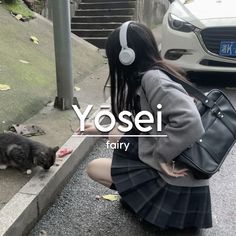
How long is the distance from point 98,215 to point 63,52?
73.7 inches

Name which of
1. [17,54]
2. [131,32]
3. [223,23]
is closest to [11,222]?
[131,32]

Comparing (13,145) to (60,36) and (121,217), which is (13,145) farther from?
(60,36)

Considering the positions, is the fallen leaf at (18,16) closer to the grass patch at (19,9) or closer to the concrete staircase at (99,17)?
the grass patch at (19,9)

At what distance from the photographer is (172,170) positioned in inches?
103

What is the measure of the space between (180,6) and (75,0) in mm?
3878

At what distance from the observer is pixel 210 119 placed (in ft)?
8.83

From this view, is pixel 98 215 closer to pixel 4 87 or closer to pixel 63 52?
pixel 63 52

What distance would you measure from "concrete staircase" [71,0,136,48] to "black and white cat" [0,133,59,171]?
5589 millimetres

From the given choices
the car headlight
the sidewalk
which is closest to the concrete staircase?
the sidewalk

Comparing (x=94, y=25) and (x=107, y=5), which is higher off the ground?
(x=107, y=5)

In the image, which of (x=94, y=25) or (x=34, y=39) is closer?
(x=34, y=39)

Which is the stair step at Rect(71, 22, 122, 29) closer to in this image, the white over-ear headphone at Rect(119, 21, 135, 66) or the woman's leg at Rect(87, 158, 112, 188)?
the woman's leg at Rect(87, 158, 112, 188)

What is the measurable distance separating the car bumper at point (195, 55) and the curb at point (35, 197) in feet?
8.91

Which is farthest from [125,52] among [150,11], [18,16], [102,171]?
[150,11]
